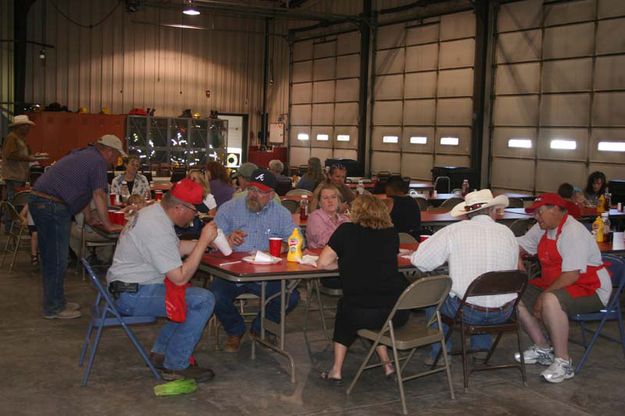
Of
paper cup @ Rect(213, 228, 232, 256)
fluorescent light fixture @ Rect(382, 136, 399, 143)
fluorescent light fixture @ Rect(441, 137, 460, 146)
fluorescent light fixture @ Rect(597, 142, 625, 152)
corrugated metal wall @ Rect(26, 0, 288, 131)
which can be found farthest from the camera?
corrugated metal wall @ Rect(26, 0, 288, 131)

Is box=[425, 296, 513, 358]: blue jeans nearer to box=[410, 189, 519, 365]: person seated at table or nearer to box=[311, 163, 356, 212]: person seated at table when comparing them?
box=[410, 189, 519, 365]: person seated at table

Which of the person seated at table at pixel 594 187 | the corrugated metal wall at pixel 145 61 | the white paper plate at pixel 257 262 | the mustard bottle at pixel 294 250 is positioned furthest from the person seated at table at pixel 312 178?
the corrugated metal wall at pixel 145 61

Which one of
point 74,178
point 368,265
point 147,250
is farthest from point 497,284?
point 74,178

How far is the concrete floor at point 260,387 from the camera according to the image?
4.34m

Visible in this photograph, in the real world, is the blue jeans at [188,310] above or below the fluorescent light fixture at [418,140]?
below

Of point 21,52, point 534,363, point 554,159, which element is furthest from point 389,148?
point 534,363

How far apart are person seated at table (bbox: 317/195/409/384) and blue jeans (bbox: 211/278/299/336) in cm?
97

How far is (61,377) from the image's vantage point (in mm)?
4770

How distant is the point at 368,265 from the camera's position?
14.8 feet

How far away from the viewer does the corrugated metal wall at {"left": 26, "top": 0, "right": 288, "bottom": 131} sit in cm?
2067

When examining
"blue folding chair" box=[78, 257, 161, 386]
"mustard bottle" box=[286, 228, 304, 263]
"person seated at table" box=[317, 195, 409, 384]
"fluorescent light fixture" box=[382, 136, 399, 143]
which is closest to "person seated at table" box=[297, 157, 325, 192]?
"mustard bottle" box=[286, 228, 304, 263]

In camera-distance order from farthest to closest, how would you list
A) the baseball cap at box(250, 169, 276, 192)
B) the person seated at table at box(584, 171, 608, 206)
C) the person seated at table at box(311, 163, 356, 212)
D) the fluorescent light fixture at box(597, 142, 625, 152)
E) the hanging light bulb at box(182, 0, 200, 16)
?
the hanging light bulb at box(182, 0, 200, 16) → the fluorescent light fixture at box(597, 142, 625, 152) → the person seated at table at box(584, 171, 608, 206) → the person seated at table at box(311, 163, 356, 212) → the baseball cap at box(250, 169, 276, 192)

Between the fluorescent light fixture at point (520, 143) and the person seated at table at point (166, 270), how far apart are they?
40.4 feet

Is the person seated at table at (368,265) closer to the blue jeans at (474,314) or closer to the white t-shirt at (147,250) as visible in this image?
the blue jeans at (474,314)
